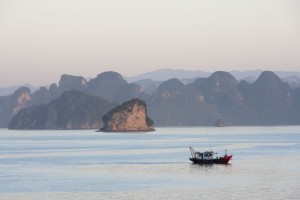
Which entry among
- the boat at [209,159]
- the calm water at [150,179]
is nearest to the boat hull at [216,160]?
the boat at [209,159]

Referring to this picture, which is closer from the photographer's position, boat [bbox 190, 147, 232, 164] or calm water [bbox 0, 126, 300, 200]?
calm water [bbox 0, 126, 300, 200]

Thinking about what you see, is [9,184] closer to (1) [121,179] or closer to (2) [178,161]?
(1) [121,179]

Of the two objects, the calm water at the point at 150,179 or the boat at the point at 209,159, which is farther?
the boat at the point at 209,159

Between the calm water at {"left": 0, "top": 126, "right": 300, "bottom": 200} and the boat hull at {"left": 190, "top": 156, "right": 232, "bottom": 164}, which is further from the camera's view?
the boat hull at {"left": 190, "top": 156, "right": 232, "bottom": 164}

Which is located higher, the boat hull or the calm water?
the boat hull

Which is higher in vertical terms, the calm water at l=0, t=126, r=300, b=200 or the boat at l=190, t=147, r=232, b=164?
the boat at l=190, t=147, r=232, b=164

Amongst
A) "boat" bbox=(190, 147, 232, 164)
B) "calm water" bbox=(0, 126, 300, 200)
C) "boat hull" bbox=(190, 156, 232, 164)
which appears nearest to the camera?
"calm water" bbox=(0, 126, 300, 200)

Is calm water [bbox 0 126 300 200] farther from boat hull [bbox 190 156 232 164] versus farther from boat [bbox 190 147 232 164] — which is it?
boat [bbox 190 147 232 164]

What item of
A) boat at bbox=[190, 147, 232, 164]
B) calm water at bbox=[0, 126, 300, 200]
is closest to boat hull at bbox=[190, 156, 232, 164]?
boat at bbox=[190, 147, 232, 164]

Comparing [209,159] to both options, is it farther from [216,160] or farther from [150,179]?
[150,179]

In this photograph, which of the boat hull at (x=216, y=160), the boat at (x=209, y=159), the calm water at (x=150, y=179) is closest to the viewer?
the calm water at (x=150, y=179)

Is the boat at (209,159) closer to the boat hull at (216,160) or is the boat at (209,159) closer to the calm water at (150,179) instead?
the boat hull at (216,160)

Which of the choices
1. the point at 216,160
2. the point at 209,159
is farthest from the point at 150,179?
the point at 209,159

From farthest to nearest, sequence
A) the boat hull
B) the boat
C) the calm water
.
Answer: the boat, the boat hull, the calm water
